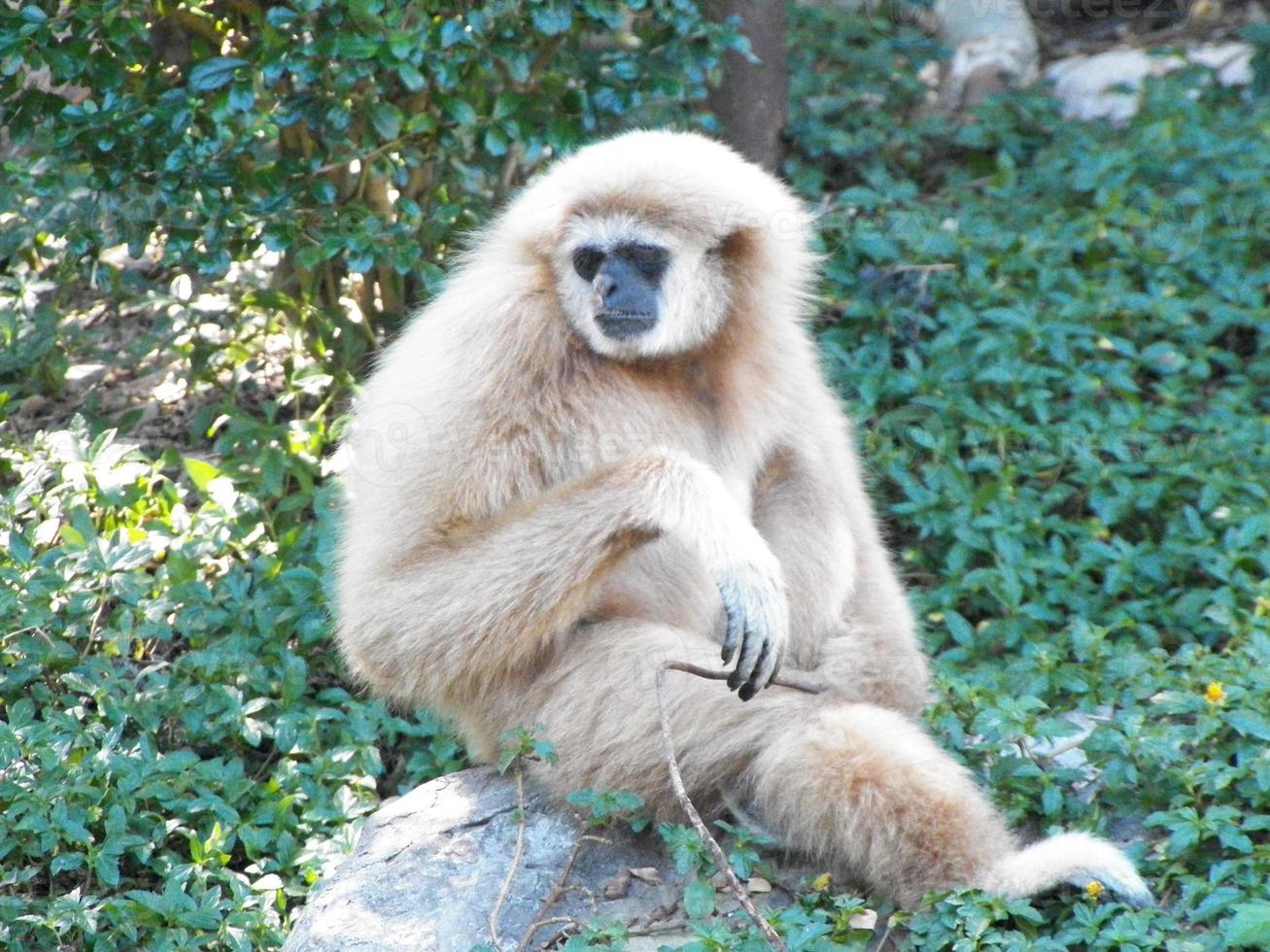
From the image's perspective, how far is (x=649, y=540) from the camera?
11.8ft

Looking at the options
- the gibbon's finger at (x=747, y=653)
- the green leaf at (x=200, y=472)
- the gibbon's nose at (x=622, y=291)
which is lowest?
the green leaf at (x=200, y=472)

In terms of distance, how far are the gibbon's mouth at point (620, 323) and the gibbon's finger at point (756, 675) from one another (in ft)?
2.98

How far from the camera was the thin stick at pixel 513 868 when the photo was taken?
3.41 m

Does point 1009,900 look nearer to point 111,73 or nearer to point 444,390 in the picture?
point 444,390

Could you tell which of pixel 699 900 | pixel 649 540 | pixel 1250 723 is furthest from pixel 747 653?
pixel 1250 723

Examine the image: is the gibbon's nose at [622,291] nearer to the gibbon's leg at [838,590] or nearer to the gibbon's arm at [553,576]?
the gibbon's arm at [553,576]

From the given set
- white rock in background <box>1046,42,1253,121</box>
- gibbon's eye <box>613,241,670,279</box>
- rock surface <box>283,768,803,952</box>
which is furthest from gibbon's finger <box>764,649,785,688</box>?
white rock in background <box>1046,42,1253,121</box>

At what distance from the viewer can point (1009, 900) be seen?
3295 mm

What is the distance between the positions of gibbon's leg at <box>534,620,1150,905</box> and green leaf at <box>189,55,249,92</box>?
230 centimetres

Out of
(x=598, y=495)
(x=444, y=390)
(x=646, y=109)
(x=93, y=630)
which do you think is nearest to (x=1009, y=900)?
(x=598, y=495)

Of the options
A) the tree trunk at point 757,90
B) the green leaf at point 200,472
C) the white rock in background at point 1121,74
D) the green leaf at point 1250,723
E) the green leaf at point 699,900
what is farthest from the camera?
the white rock in background at point 1121,74

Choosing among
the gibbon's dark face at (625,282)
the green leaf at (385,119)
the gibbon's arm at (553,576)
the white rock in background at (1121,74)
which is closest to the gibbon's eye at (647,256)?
the gibbon's dark face at (625,282)

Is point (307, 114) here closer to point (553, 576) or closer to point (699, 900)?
point (553, 576)

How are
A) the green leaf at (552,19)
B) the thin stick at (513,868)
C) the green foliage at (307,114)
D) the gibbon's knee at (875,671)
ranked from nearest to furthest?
the thin stick at (513,868)
the gibbon's knee at (875,671)
the green foliage at (307,114)
the green leaf at (552,19)
